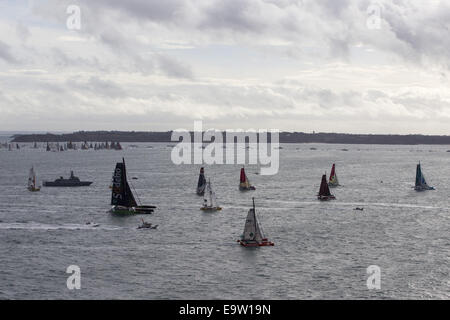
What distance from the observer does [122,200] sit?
8350 cm

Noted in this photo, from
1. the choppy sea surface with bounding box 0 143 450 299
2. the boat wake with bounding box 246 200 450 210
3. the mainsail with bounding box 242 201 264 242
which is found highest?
the mainsail with bounding box 242 201 264 242

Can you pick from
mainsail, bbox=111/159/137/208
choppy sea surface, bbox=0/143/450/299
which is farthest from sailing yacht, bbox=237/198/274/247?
mainsail, bbox=111/159/137/208

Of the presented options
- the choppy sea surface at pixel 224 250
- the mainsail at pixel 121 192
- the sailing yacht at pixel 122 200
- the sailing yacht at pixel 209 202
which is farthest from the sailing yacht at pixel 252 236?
the mainsail at pixel 121 192

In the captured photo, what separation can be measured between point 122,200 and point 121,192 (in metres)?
1.71

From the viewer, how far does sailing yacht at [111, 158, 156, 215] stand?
83312 mm

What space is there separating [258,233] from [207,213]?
960 inches

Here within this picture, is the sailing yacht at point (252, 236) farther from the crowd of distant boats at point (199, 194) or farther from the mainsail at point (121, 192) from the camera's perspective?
the mainsail at point (121, 192)

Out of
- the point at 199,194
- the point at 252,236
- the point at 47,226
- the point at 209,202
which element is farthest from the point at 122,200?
the point at 252,236

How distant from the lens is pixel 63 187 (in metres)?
124

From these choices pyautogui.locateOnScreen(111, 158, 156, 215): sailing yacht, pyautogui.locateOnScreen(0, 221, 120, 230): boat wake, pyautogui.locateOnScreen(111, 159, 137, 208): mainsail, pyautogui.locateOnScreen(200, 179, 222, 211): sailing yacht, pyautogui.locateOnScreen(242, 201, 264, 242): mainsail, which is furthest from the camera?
pyautogui.locateOnScreen(200, 179, 222, 211): sailing yacht

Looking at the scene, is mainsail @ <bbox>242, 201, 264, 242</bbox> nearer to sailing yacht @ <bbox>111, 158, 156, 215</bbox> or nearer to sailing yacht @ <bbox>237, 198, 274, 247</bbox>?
sailing yacht @ <bbox>237, 198, 274, 247</bbox>

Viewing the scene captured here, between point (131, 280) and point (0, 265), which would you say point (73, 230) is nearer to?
point (0, 265)

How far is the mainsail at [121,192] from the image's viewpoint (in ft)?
274

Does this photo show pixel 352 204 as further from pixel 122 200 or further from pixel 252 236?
pixel 252 236
